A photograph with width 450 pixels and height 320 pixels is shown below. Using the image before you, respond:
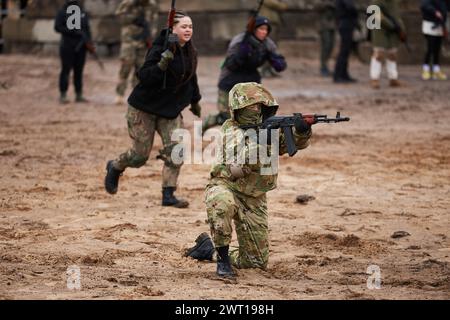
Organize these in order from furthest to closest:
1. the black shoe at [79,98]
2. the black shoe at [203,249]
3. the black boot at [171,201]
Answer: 1. the black shoe at [79,98]
2. the black boot at [171,201]
3. the black shoe at [203,249]

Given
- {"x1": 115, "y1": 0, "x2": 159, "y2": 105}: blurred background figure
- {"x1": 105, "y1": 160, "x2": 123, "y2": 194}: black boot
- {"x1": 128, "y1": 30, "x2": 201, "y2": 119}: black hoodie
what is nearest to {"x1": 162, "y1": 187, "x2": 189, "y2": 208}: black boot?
{"x1": 105, "y1": 160, "x2": 123, "y2": 194}: black boot

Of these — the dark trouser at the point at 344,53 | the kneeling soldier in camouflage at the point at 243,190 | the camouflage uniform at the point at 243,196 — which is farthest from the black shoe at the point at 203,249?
the dark trouser at the point at 344,53

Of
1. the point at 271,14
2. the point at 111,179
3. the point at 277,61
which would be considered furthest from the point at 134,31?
the point at 111,179

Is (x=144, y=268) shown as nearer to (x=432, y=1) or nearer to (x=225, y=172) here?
(x=225, y=172)

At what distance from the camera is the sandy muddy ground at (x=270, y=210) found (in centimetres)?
742

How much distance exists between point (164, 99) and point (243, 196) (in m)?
2.36

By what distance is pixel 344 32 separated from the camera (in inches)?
790

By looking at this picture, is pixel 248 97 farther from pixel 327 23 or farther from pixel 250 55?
pixel 327 23

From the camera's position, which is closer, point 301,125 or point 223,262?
point 301,125

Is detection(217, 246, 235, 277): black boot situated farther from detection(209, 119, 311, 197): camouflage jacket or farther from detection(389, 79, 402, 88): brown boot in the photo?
detection(389, 79, 402, 88): brown boot

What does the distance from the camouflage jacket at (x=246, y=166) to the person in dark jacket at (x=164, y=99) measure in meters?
2.03

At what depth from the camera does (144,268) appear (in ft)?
25.9

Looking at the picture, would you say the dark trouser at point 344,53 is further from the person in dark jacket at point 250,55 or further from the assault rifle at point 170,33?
the assault rifle at point 170,33

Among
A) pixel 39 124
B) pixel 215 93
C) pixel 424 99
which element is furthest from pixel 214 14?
pixel 39 124
